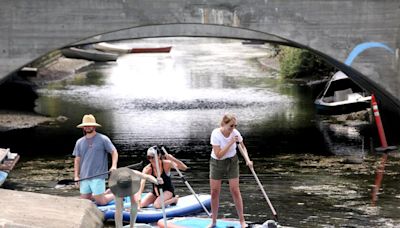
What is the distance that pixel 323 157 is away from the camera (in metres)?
23.7

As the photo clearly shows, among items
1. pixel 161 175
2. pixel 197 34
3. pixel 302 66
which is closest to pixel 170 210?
pixel 161 175

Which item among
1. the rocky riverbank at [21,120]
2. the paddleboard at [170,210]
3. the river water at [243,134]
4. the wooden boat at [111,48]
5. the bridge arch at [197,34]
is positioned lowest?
the river water at [243,134]

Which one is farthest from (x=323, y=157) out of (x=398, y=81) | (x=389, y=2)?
(x=389, y=2)

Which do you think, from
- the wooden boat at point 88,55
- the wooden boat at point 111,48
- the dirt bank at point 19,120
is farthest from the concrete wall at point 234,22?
the wooden boat at point 111,48

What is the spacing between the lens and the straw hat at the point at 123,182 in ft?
46.0

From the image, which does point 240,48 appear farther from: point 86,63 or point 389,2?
point 389,2

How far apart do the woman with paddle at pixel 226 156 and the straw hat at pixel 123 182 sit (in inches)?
56.1

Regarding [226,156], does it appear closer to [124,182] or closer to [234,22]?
[124,182]

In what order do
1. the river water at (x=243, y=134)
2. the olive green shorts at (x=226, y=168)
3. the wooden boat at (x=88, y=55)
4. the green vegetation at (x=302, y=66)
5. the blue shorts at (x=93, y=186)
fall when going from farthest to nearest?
the wooden boat at (x=88, y=55) < the green vegetation at (x=302, y=66) < the river water at (x=243, y=134) < the blue shorts at (x=93, y=186) < the olive green shorts at (x=226, y=168)

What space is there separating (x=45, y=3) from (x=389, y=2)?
28.7 feet

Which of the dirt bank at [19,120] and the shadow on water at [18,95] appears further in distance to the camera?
the shadow on water at [18,95]

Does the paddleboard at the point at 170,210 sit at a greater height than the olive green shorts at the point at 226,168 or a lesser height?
lesser

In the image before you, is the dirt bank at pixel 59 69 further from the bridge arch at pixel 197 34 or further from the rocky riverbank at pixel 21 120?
the bridge arch at pixel 197 34

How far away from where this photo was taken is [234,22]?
23812mm
